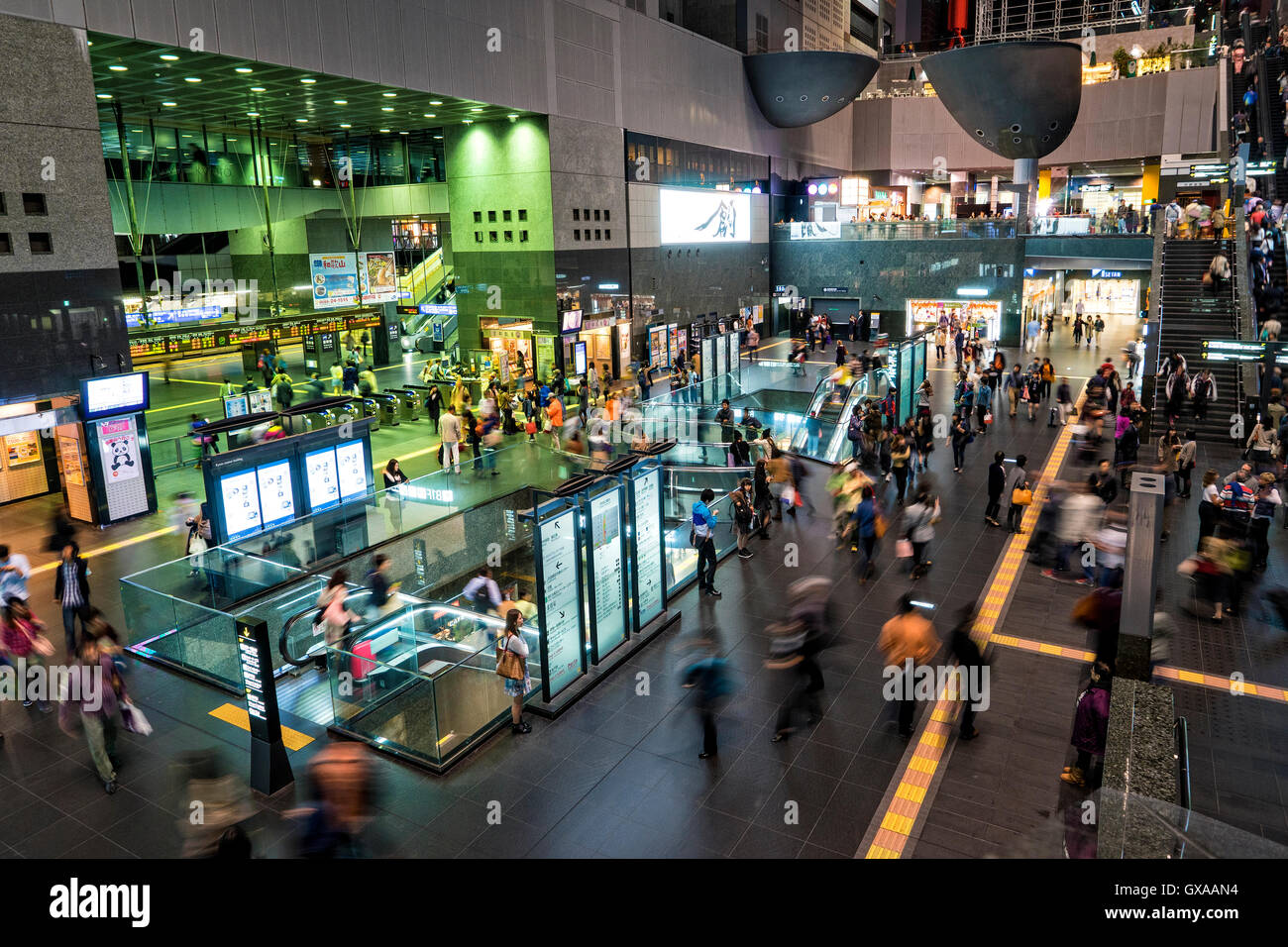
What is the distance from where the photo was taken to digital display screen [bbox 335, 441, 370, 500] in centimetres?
1493

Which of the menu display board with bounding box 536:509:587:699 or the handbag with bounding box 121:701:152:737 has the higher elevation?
the menu display board with bounding box 536:509:587:699

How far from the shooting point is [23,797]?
748cm

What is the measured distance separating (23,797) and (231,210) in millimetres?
28241

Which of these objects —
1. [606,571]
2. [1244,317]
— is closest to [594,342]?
[1244,317]

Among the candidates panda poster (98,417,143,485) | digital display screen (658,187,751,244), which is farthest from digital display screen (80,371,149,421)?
digital display screen (658,187,751,244)

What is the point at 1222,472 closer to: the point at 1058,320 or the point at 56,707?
the point at 56,707

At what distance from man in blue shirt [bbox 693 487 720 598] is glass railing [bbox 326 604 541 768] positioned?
306cm

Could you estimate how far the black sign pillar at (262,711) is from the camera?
24.0 ft

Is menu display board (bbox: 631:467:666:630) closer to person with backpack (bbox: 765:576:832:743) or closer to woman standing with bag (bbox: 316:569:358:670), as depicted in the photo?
person with backpack (bbox: 765:576:832:743)

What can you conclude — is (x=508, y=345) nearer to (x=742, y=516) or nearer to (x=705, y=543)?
(x=742, y=516)

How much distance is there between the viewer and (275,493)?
13.7m

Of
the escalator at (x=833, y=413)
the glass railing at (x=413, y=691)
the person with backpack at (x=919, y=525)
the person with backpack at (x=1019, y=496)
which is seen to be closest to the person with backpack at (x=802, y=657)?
the glass railing at (x=413, y=691)

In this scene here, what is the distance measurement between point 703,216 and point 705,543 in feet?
84.6

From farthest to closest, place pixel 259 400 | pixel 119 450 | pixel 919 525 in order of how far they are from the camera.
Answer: pixel 259 400, pixel 119 450, pixel 919 525
